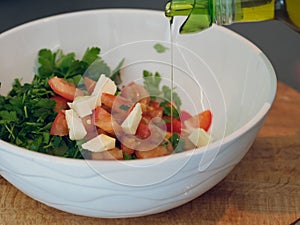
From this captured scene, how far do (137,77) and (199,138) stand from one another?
0.33 m

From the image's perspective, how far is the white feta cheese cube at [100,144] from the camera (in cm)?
96

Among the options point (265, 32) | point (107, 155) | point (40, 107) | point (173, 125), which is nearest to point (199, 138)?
point (173, 125)

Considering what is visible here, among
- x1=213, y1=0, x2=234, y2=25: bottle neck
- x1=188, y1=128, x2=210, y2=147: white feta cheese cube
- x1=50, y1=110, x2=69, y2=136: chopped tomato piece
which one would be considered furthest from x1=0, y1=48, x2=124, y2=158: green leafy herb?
x1=213, y1=0, x2=234, y2=25: bottle neck

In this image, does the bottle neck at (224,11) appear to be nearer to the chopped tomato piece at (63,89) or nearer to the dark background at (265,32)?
the chopped tomato piece at (63,89)

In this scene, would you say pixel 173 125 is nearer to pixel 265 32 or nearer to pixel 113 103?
pixel 113 103

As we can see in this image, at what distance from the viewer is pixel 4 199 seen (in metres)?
1.04

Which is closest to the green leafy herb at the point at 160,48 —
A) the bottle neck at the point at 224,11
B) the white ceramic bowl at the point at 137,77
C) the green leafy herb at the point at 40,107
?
the white ceramic bowl at the point at 137,77

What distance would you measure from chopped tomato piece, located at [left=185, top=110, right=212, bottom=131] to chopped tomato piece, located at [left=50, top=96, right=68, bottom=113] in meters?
0.25

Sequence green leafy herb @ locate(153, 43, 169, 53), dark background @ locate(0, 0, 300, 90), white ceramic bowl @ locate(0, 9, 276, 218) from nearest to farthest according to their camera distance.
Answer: white ceramic bowl @ locate(0, 9, 276, 218)
green leafy herb @ locate(153, 43, 169, 53)
dark background @ locate(0, 0, 300, 90)

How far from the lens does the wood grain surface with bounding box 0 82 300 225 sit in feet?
3.26

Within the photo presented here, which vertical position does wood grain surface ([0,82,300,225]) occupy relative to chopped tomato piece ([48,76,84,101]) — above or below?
below

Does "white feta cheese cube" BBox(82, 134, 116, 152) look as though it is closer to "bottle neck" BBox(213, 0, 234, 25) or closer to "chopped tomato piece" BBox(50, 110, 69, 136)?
"chopped tomato piece" BBox(50, 110, 69, 136)

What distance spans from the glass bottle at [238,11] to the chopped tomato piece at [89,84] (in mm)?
274

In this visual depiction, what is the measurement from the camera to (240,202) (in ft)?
3.42
